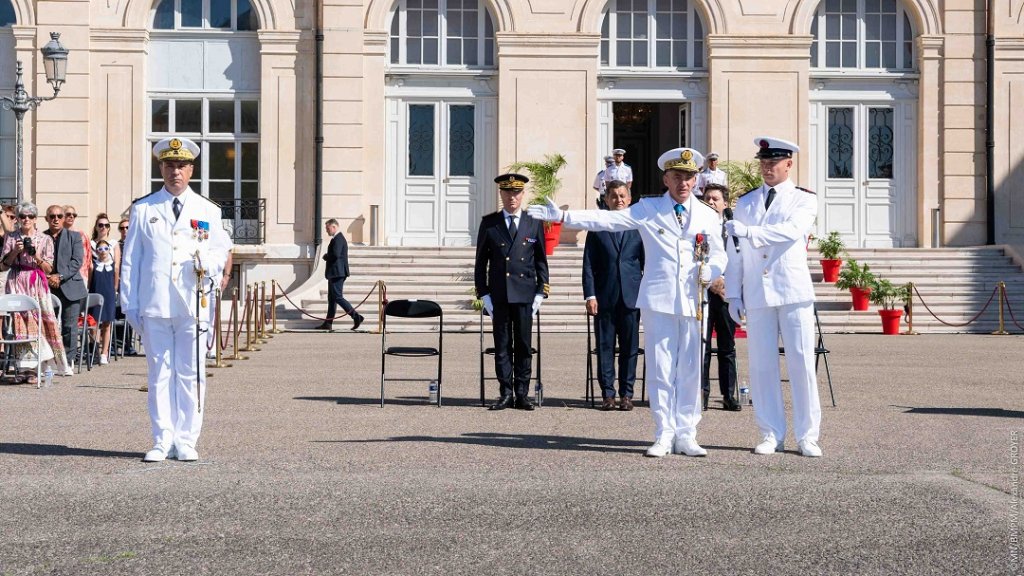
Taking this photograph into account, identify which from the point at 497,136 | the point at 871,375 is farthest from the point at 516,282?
the point at 497,136

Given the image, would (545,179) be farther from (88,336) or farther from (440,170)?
(88,336)

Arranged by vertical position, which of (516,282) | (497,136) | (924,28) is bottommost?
(516,282)

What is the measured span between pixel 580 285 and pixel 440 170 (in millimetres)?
4718

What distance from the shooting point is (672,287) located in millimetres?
9281

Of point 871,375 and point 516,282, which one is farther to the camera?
point 871,375

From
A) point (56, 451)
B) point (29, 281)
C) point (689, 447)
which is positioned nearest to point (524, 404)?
point (689, 447)

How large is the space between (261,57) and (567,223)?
1998cm

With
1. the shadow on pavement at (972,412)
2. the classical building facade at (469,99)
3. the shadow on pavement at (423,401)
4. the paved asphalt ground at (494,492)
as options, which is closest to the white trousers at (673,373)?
the paved asphalt ground at (494,492)

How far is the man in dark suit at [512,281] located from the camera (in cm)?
1210

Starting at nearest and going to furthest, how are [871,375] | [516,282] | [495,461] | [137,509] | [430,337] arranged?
[137,509]
[495,461]
[516,282]
[871,375]
[430,337]

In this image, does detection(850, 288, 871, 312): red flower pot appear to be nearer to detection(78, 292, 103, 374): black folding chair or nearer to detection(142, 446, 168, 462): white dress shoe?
detection(78, 292, 103, 374): black folding chair

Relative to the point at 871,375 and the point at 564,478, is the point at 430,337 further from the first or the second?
the point at 564,478

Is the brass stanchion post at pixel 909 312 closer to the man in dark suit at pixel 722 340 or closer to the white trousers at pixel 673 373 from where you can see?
the man in dark suit at pixel 722 340

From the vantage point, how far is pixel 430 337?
21719mm
